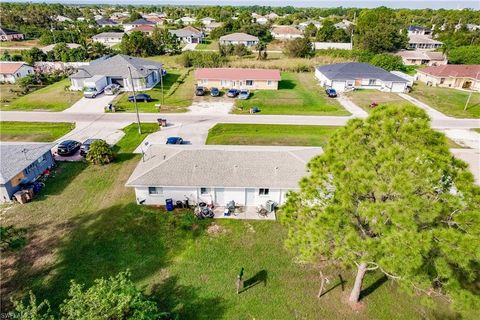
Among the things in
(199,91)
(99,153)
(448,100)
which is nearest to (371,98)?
(448,100)

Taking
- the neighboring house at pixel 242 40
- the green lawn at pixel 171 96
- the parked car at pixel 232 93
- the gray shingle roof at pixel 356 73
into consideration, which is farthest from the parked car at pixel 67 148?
the neighboring house at pixel 242 40

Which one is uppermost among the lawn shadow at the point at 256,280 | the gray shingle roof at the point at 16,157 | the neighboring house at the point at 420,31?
the neighboring house at the point at 420,31

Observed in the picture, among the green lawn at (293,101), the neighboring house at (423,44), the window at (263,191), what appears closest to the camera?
the window at (263,191)

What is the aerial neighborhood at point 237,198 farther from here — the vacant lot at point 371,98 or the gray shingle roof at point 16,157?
the vacant lot at point 371,98

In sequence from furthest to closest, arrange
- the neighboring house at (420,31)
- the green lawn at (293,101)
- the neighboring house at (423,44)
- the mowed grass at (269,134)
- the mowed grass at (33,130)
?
the neighboring house at (420,31) < the neighboring house at (423,44) < the green lawn at (293,101) < the mowed grass at (33,130) < the mowed grass at (269,134)

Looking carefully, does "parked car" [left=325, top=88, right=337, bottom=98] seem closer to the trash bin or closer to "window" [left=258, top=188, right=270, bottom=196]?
"window" [left=258, top=188, right=270, bottom=196]

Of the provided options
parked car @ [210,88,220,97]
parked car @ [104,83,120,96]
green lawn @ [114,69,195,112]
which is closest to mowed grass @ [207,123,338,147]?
green lawn @ [114,69,195,112]

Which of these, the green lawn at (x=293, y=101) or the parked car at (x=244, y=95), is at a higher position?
the parked car at (x=244, y=95)

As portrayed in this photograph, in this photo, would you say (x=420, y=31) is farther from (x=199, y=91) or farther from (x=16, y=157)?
(x=16, y=157)
